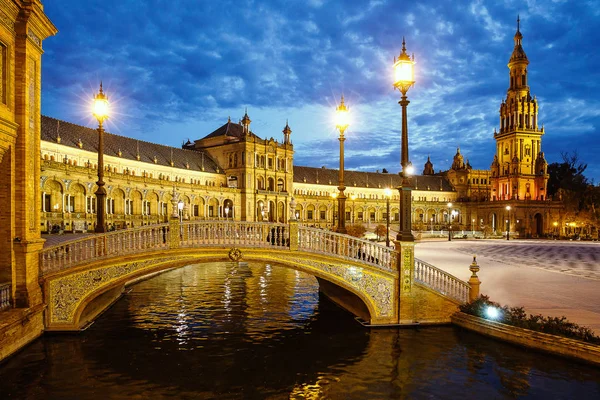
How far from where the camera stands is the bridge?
48.2 ft

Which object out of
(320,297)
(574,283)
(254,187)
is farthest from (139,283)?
(254,187)

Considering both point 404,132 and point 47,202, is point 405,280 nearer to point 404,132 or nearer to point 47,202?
point 404,132

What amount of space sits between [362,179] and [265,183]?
116 ft

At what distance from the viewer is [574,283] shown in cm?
2127

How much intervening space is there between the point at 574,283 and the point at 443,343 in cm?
1097

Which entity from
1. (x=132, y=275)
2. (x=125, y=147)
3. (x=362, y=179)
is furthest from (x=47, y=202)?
(x=362, y=179)

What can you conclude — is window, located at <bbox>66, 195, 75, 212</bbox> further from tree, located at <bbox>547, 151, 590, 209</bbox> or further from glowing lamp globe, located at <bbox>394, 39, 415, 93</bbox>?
tree, located at <bbox>547, 151, 590, 209</bbox>

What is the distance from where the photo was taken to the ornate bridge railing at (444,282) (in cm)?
1622

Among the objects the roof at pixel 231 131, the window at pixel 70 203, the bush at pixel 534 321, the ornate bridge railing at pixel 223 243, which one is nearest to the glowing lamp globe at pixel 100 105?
the ornate bridge railing at pixel 223 243

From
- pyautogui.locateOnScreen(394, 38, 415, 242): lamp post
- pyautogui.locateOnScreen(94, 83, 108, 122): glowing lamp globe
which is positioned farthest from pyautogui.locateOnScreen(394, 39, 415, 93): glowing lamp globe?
pyautogui.locateOnScreen(94, 83, 108, 122): glowing lamp globe

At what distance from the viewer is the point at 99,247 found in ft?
49.4

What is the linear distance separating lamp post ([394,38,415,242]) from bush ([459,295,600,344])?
314 cm

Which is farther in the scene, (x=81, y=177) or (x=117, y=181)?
(x=117, y=181)

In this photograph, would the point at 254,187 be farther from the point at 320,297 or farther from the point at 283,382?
the point at 283,382
